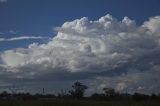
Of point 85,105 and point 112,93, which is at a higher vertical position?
point 112,93

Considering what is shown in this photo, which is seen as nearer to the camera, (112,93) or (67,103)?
(67,103)

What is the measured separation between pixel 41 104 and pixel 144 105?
18.6 metres

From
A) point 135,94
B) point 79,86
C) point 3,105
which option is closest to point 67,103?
point 3,105

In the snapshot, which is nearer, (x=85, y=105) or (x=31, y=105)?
(x=31, y=105)

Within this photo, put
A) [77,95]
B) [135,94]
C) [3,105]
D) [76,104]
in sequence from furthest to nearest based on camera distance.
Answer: [77,95], [135,94], [76,104], [3,105]

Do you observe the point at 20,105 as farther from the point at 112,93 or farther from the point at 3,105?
the point at 112,93

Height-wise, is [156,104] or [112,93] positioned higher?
[112,93]

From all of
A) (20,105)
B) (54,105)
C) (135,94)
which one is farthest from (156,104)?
(135,94)

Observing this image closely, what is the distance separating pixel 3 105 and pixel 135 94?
272 ft

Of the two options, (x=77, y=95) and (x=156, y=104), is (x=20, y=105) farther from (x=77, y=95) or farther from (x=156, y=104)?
(x=77, y=95)

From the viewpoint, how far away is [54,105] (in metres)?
61.5

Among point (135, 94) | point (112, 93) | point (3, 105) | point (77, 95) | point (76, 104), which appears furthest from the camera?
point (112, 93)

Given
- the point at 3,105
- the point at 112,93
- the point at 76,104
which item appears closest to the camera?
the point at 3,105

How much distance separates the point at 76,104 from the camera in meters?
66.2
